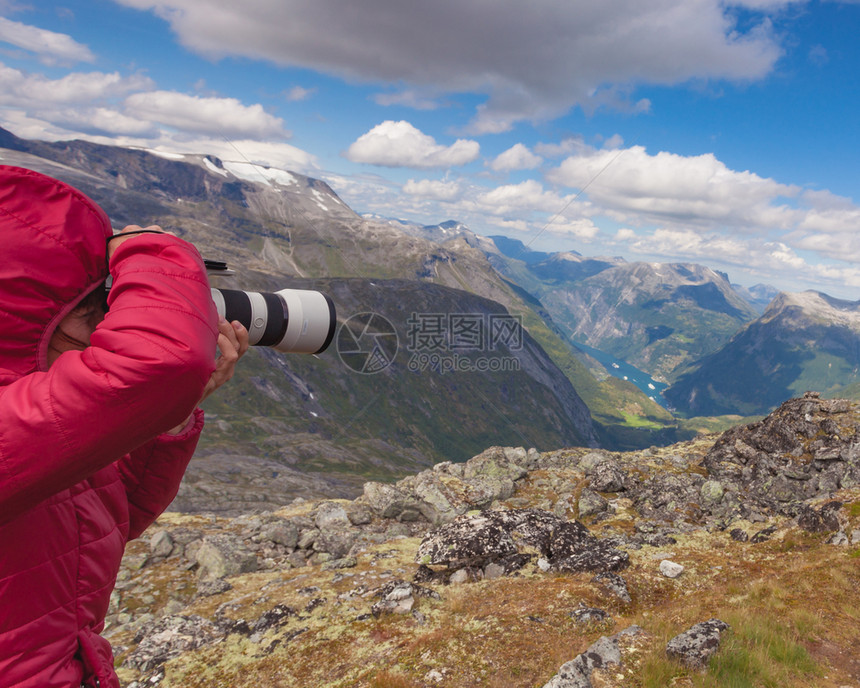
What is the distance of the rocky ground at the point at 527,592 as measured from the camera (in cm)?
583

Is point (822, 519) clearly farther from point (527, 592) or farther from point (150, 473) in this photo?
point (150, 473)

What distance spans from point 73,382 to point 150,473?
2067mm

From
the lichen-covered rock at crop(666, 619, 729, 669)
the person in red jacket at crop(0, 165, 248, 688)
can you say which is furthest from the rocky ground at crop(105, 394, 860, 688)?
the person in red jacket at crop(0, 165, 248, 688)

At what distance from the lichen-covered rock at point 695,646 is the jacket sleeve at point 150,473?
600cm

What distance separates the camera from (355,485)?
417 ft

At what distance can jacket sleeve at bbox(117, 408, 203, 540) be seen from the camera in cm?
330

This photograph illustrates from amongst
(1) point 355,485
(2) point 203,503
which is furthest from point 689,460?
(1) point 355,485

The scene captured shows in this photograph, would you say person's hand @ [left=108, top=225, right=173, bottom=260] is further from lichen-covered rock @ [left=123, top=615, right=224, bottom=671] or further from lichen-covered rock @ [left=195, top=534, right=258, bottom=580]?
lichen-covered rock @ [left=195, top=534, right=258, bottom=580]

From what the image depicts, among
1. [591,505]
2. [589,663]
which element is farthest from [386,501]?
[589,663]

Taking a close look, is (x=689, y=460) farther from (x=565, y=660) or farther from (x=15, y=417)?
(x=15, y=417)

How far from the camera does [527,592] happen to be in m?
8.46

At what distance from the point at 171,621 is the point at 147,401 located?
9.50 metres

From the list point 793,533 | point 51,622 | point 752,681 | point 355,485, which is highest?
point 51,622

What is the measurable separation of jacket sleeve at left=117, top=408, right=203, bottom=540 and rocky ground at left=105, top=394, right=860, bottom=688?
4.19 m
